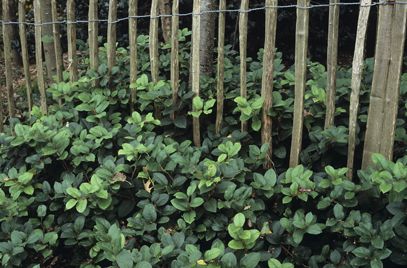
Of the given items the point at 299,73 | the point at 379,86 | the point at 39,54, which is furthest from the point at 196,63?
the point at 39,54

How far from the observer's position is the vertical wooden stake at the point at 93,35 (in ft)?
10.8

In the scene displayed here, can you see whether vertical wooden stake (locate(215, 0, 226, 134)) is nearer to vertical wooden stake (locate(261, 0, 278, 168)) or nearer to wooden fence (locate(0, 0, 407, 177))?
wooden fence (locate(0, 0, 407, 177))

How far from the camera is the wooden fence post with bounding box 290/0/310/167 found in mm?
2582

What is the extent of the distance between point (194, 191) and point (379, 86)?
0.98 metres

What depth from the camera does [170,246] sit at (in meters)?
2.17

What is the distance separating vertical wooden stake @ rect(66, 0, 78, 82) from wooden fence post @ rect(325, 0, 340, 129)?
5.53ft

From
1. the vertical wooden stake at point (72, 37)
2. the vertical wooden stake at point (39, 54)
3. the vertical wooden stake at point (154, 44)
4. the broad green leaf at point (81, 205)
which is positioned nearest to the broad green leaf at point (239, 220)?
the broad green leaf at point (81, 205)

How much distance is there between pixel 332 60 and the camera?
100 inches

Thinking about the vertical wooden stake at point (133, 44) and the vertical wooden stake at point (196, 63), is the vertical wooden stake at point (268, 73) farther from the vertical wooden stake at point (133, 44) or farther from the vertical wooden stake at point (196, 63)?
the vertical wooden stake at point (133, 44)

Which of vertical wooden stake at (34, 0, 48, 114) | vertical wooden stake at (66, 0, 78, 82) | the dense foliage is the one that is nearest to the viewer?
the dense foliage

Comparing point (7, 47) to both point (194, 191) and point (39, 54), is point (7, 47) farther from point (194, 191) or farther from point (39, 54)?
point (194, 191)

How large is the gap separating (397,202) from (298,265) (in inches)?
20.2

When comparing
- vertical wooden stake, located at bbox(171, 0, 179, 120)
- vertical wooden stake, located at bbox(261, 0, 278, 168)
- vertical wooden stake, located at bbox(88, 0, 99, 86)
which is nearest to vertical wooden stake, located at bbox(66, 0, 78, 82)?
vertical wooden stake, located at bbox(88, 0, 99, 86)

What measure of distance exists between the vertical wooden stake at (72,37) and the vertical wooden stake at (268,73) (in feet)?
4.49
